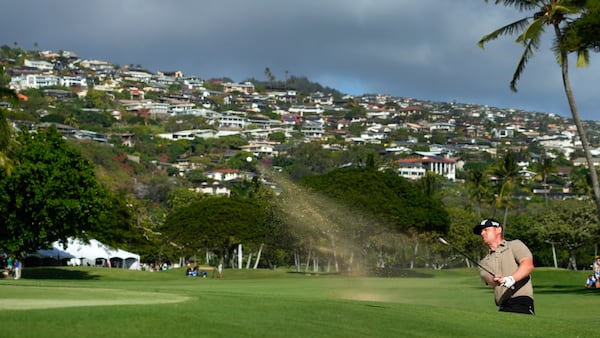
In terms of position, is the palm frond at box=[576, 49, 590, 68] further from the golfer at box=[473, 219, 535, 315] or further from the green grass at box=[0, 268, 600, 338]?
the golfer at box=[473, 219, 535, 315]

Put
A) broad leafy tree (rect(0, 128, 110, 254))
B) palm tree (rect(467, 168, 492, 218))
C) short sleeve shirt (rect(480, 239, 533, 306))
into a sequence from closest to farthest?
short sleeve shirt (rect(480, 239, 533, 306)), broad leafy tree (rect(0, 128, 110, 254)), palm tree (rect(467, 168, 492, 218))

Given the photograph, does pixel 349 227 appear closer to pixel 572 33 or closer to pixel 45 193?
pixel 45 193

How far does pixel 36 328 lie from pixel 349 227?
75.8 meters

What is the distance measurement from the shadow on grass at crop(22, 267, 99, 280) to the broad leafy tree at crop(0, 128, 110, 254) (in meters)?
5.09

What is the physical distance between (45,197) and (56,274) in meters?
12.8

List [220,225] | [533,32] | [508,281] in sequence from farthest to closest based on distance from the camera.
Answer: [220,225] → [533,32] → [508,281]

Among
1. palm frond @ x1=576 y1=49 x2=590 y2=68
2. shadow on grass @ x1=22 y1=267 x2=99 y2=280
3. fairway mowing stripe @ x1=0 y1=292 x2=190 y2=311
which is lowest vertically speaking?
fairway mowing stripe @ x1=0 y1=292 x2=190 y2=311

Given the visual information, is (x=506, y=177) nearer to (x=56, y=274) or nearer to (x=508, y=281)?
(x=56, y=274)

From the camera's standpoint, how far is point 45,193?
62250mm

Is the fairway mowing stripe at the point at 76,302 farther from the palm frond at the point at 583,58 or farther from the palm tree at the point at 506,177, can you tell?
the palm tree at the point at 506,177

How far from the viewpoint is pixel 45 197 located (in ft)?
205

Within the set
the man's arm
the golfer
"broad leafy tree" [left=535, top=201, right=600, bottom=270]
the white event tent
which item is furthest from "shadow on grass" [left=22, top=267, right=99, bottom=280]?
the man's arm

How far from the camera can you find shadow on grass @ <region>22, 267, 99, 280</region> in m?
70.8

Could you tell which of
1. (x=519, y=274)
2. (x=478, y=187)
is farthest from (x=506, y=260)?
(x=478, y=187)
